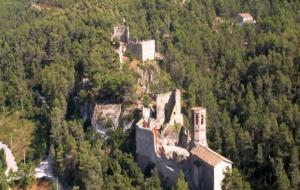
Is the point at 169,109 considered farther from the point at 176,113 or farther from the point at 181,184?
the point at 181,184

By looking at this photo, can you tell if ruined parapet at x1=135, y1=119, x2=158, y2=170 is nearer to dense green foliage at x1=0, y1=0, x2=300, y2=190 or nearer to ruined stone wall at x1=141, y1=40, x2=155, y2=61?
dense green foliage at x1=0, y1=0, x2=300, y2=190

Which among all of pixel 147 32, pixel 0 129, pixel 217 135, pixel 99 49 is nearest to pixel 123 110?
pixel 217 135

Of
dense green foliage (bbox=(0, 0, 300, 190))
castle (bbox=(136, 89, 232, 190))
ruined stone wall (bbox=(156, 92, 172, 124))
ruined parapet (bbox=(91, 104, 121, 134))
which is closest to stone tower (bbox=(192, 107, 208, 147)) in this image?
castle (bbox=(136, 89, 232, 190))

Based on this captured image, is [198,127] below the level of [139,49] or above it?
below

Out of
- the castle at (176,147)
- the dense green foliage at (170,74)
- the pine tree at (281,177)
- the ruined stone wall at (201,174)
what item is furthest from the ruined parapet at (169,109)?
the pine tree at (281,177)

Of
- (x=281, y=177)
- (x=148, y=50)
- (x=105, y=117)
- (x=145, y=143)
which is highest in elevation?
(x=148, y=50)

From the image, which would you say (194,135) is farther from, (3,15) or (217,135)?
(3,15)

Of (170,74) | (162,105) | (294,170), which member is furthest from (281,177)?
(170,74)
